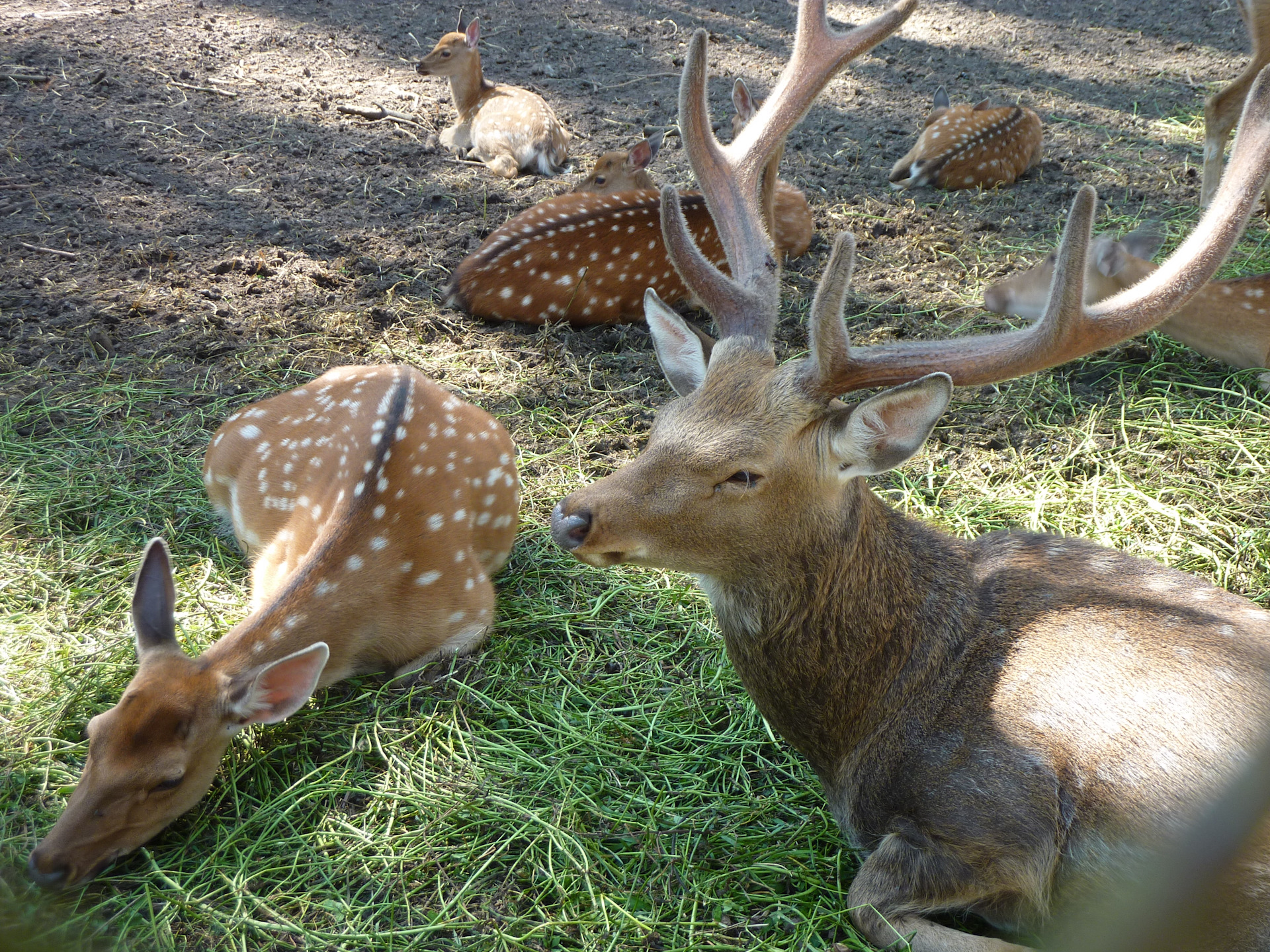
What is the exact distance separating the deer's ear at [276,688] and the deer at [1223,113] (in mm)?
5287

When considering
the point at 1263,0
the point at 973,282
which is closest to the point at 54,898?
the point at 973,282

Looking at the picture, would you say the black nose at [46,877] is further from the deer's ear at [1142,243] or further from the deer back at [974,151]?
the deer back at [974,151]

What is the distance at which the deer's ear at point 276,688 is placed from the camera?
7.75 ft

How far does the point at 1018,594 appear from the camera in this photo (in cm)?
233

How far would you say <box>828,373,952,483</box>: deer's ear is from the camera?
76.2 inches

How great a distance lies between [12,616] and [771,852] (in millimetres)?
2396

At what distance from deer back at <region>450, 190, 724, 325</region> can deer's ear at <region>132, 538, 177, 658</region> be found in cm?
240

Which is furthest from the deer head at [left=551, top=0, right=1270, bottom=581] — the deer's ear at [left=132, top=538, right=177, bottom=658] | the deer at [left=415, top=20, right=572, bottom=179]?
the deer at [left=415, top=20, right=572, bottom=179]

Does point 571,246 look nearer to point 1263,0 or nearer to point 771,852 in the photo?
point 771,852

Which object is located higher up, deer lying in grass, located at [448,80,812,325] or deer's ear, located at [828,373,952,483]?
deer's ear, located at [828,373,952,483]

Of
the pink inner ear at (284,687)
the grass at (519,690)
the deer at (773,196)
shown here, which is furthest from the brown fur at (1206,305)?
the pink inner ear at (284,687)

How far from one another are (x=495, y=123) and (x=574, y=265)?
1990 millimetres

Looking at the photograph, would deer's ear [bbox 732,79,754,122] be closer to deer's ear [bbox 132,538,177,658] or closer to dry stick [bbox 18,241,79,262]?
dry stick [bbox 18,241,79,262]

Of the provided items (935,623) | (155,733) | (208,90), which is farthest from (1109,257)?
(208,90)
